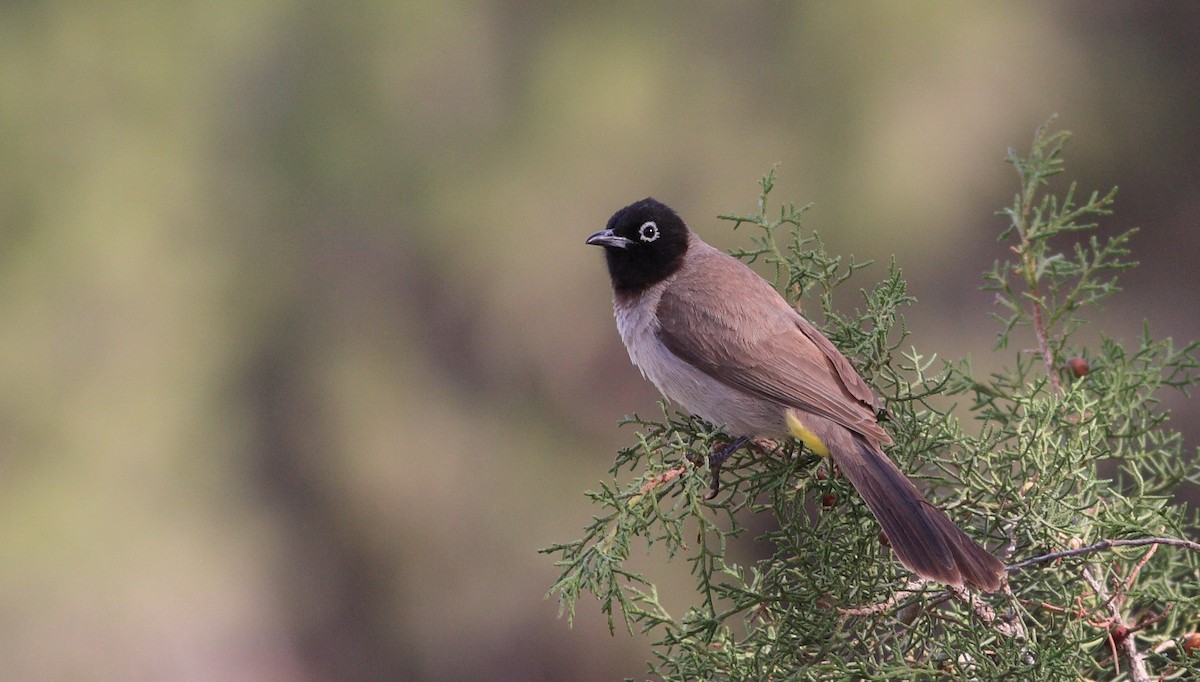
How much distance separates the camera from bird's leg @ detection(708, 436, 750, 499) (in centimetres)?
215

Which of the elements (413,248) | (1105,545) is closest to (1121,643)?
(1105,545)

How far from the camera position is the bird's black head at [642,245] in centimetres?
293

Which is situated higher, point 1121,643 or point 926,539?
point 926,539

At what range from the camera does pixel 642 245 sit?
2945mm

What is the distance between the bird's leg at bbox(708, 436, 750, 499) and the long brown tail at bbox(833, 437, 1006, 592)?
0.30 meters

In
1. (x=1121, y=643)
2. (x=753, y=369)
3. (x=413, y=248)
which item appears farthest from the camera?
(x=413, y=248)

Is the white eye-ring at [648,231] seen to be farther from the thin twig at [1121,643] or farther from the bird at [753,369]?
the thin twig at [1121,643]

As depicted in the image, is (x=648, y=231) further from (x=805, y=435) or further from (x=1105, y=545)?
(x=1105, y=545)

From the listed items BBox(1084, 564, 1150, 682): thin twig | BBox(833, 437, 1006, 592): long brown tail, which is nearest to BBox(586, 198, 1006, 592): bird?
BBox(833, 437, 1006, 592): long brown tail

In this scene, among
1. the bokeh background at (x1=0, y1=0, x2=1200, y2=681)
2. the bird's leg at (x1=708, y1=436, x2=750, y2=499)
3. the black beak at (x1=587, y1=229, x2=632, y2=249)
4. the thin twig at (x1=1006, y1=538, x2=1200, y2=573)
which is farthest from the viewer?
the bokeh background at (x1=0, y1=0, x2=1200, y2=681)

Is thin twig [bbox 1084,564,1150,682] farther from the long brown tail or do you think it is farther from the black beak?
the black beak

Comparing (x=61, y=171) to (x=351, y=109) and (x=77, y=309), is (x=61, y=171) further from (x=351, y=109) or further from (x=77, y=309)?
(x=351, y=109)

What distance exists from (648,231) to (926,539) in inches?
56.6

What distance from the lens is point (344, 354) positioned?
6.30m
